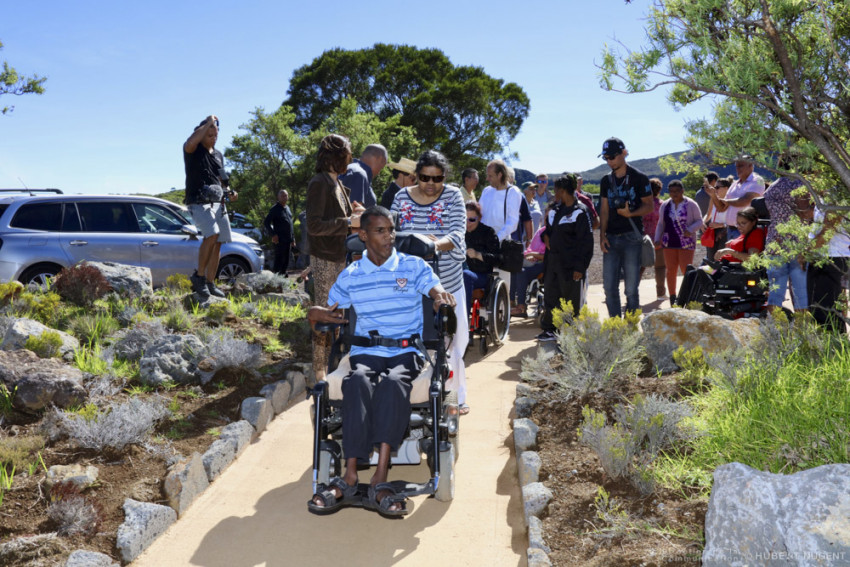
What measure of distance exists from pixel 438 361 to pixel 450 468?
65cm

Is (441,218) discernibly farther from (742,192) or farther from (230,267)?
(230,267)

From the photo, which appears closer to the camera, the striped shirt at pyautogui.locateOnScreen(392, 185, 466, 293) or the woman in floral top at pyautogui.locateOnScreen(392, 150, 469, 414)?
the woman in floral top at pyautogui.locateOnScreen(392, 150, 469, 414)

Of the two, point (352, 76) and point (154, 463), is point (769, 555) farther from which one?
point (352, 76)

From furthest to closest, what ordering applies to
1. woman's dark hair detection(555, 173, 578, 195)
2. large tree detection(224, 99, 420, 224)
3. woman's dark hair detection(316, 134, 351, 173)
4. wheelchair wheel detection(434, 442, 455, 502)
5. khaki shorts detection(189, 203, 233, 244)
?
large tree detection(224, 99, 420, 224)
khaki shorts detection(189, 203, 233, 244)
woman's dark hair detection(555, 173, 578, 195)
woman's dark hair detection(316, 134, 351, 173)
wheelchair wheel detection(434, 442, 455, 502)

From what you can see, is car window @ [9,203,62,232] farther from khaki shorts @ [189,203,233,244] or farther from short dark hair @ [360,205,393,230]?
short dark hair @ [360,205,393,230]

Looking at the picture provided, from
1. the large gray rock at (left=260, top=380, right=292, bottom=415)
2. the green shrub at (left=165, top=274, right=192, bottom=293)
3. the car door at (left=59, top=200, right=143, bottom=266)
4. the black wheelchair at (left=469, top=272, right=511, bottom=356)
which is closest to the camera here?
the large gray rock at (left=260, top=380, right=292, bottom=415)

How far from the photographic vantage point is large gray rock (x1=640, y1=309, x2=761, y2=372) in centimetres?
593

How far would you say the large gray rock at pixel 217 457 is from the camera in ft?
15.9

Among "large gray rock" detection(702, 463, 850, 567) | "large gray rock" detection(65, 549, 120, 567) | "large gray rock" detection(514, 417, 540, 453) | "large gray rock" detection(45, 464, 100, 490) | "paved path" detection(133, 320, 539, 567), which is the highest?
"large gray rock" detection(702, 463, 850, 567)

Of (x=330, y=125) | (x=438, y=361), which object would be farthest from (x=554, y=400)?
(x=330, y=125)

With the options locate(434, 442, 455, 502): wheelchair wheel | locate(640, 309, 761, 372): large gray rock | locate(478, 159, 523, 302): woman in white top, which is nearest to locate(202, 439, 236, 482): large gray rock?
locate(434, 442, 455, 502): wheelchair wheel

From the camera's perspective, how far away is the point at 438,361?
14.7 feet

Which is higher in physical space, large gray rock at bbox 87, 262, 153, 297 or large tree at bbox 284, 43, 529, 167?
large tree at bbox 284, 43, 529, 167

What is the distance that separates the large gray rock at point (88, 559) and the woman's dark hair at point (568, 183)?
575 cm
